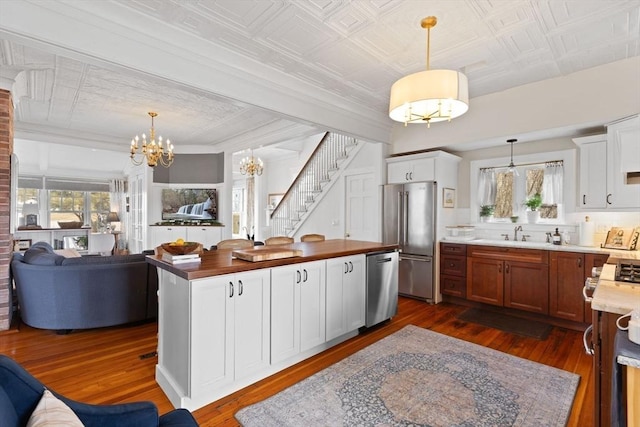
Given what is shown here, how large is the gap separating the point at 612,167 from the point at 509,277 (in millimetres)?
1704

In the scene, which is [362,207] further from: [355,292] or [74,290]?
[74,290]

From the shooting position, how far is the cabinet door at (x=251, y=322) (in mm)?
2393

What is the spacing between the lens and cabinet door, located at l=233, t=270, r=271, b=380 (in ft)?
7.85

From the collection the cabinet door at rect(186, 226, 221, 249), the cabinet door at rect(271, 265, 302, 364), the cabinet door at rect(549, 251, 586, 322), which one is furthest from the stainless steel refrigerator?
the cabinet door at rect(186, 226, 221, 249)

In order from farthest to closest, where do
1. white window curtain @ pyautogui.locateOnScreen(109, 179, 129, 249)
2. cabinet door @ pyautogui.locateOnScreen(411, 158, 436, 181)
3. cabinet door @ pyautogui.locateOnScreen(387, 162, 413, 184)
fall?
1. white window curtain @ pyautogui.locateOnScreen(109, 179, 129, 249)
2. cabinet door @ pyautogui.locateOnScreen(387, 162, 413, 184)
3. cabinet door @ pyautogui.locateOnScreen(411, 158, 436, 181)

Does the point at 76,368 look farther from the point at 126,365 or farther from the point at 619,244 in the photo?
the point at 619,244

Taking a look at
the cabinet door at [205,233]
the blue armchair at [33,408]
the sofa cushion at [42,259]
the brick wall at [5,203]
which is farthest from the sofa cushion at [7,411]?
the cabinet door at [205,233]

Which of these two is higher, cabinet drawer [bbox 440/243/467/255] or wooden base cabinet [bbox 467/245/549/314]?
cabinet drawer [bbox 440/243/467/255]

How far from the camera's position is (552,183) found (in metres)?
4.39

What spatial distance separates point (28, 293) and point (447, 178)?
568 cm

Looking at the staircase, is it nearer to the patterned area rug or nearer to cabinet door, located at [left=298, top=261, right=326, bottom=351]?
cabinet door, located at [left=298, top=261, right=326, bottom=351]

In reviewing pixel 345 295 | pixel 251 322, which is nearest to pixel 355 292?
pixel 345 295

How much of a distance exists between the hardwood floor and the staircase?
3.01 m

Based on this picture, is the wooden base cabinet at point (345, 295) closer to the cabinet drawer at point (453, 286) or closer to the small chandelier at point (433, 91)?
the small chandelier at point (433, 91)
